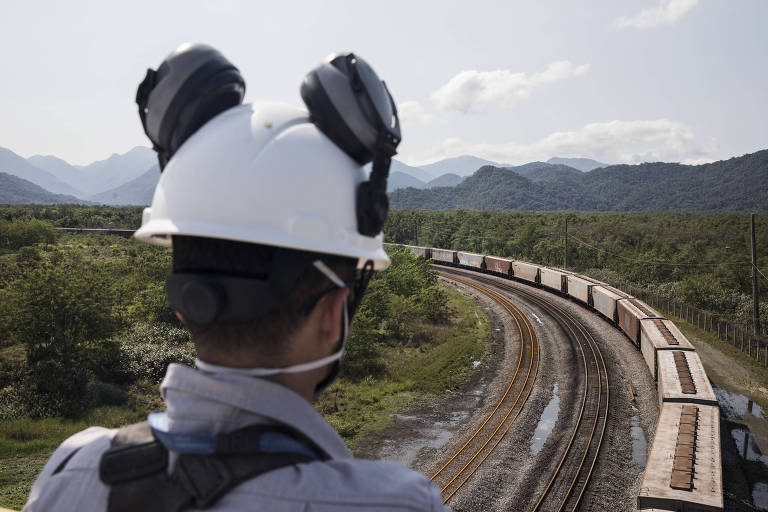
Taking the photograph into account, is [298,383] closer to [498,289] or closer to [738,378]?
[738,378]

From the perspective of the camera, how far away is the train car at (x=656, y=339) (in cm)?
2133

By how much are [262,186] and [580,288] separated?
3806 cm

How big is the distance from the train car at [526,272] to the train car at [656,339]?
60.8 ft

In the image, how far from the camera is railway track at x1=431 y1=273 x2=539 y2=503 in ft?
45.9

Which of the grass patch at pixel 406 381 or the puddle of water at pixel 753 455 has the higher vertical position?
the grass patch at pixel 406 381

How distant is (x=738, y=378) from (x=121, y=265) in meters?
44.0

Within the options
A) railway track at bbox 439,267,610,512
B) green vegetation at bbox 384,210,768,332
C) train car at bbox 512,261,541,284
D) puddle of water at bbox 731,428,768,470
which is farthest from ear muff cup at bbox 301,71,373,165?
train car at bbox 512,261,541,284

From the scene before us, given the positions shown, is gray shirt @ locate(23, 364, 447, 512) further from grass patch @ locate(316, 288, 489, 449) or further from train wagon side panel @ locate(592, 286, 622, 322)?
train wagon side panel @ locate(592, 286, 622, 322)

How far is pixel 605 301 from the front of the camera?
31.8 meters

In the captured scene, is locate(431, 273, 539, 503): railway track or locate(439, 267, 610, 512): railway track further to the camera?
locate(431, 273, 539, 503): railway track

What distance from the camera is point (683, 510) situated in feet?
Answer: 33.3

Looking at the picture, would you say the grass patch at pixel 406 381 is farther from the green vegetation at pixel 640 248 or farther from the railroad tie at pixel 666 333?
the green vegetation at pixel 640 248

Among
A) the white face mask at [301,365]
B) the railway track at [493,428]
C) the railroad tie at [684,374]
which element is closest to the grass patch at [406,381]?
the railway track at [493,428]

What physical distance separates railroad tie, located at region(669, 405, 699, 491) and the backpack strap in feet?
41.5
